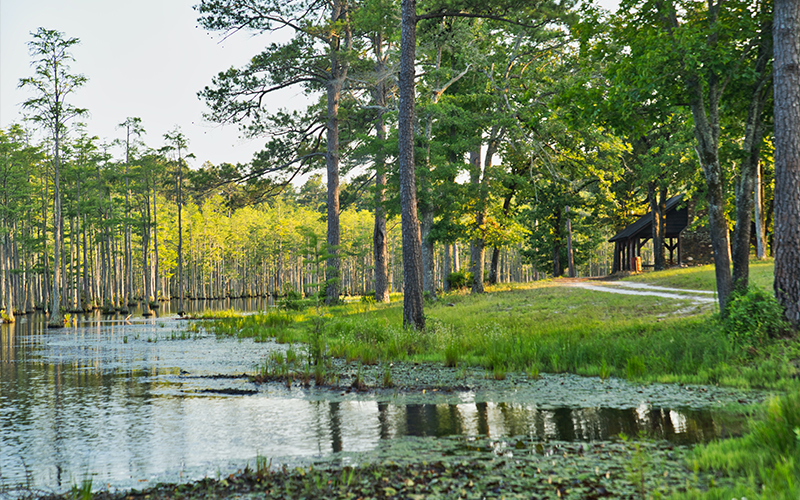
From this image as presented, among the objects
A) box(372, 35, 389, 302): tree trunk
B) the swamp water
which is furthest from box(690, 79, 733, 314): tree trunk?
box(372, 35, 389, 302): tree trunk

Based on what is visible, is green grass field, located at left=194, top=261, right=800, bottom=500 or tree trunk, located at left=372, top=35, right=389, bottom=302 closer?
green grass field, located at left=194, top=261, right=800, bottom=500

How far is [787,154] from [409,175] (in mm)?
8110

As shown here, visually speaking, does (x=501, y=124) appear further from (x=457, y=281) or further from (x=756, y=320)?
(x=756, y=320)

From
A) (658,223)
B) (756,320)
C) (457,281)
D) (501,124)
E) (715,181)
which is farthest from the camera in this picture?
(658,223)

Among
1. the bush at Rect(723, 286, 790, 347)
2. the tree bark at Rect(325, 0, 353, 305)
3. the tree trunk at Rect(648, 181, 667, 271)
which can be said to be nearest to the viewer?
the bush at Rect(723, 286, 790, 347)

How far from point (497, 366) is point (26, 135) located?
53.5 meters

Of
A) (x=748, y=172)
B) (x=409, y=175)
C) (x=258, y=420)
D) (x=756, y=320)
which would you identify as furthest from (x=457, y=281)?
(x=258, y=420)

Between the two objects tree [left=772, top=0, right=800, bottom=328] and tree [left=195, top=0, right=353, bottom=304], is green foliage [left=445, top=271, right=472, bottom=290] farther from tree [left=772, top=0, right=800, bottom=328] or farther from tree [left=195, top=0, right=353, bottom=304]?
tree [left=772, top=0, right=800, bottom=328]

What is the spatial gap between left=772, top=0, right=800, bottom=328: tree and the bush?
0.27m

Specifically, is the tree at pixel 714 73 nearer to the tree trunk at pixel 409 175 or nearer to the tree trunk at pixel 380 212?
the tree trunk at pixel 409 175

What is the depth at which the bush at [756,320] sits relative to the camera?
9156 mm

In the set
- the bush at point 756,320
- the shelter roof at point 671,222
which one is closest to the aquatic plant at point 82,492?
the bush at point 756,320

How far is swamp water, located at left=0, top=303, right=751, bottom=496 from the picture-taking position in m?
5.02

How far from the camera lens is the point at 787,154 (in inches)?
376
